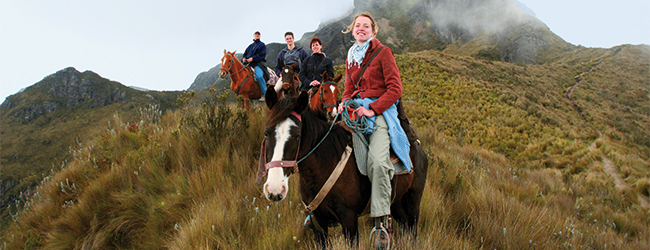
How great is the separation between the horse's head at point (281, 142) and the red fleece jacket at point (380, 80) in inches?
28.6

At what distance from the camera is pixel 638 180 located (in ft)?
22.2

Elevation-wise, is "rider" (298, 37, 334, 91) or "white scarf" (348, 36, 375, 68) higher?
"rider" (298, 37, 334, 91)

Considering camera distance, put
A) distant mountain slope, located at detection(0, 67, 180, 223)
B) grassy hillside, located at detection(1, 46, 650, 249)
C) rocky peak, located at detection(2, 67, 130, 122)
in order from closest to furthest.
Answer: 1. grassy hillside, located at detection(1, 46, 650, 249)
2. distant mountain slope, located at detection(0, 67, 180, 223)
3. rocky peak, located at detection(2, 67, 130, 122)

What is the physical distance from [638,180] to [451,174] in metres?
7.11

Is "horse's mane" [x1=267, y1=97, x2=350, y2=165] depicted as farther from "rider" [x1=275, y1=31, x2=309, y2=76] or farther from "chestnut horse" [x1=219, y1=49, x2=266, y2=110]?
"rider" [x1=275, y1=31, x2=309, y2=76]

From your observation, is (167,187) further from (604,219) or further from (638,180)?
(638,180)

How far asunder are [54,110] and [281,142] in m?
126

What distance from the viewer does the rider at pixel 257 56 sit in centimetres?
718

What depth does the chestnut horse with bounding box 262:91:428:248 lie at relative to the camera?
149cm

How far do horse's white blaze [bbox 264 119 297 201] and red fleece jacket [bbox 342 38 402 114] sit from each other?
82 centimetres

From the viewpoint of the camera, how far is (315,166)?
5.89 feet

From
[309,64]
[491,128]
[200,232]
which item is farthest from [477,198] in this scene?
[491,128]

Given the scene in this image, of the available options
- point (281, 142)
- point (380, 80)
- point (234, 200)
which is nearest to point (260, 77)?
point (234, 200)

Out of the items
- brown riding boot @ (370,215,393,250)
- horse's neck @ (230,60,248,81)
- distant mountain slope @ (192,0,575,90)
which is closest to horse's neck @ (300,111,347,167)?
brown riding boot @ (370,215,393,250)
